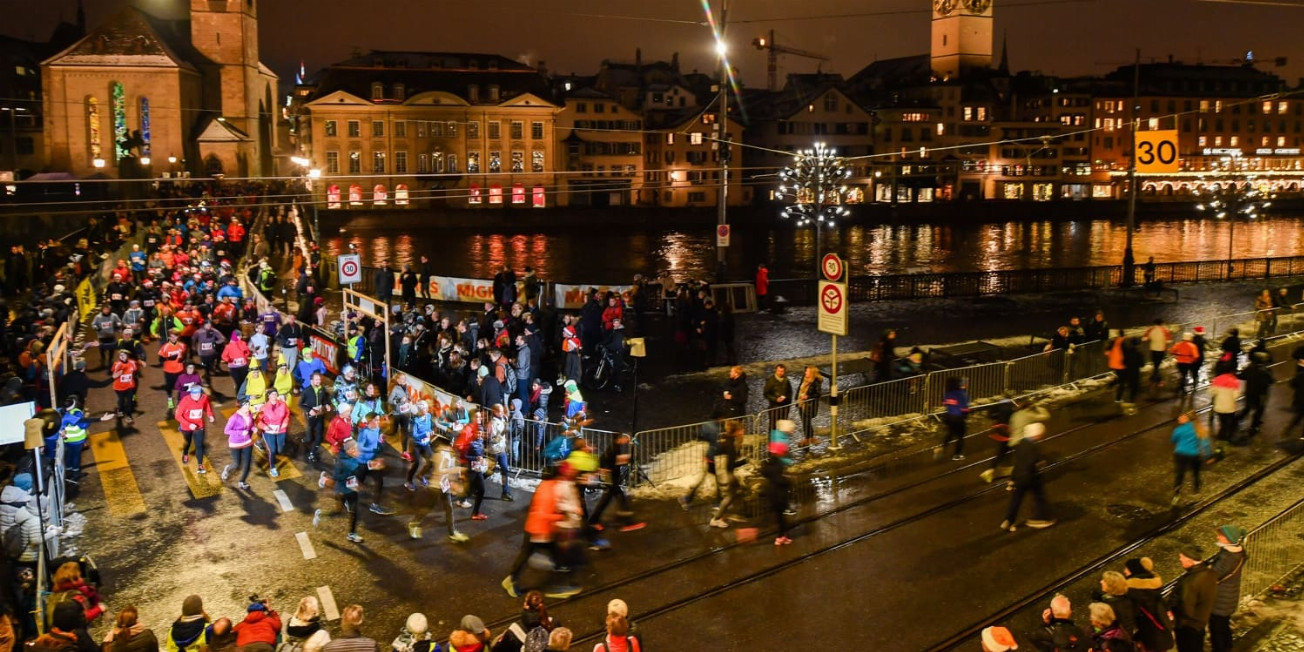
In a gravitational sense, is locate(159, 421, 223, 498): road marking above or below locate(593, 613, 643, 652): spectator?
below

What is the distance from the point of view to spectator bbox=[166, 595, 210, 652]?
7.84 m

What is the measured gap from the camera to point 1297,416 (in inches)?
Result: 621

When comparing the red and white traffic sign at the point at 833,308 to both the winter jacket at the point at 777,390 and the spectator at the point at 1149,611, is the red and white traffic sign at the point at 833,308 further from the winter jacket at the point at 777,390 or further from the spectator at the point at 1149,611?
the spectator at the point at 1149,611

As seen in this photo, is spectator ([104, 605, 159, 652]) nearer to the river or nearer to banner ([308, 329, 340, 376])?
banner ([308, 329, 340, 376])

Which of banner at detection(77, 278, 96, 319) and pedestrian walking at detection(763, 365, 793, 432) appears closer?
pedestrian walking at detection(763, 365, 793, 432)

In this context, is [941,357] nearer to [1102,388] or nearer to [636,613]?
[1102,388]

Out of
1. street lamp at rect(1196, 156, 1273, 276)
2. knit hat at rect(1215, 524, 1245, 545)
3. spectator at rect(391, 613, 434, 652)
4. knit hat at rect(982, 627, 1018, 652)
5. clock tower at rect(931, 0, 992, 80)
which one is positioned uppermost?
clock tower at rect(931, 0, 992, 80)

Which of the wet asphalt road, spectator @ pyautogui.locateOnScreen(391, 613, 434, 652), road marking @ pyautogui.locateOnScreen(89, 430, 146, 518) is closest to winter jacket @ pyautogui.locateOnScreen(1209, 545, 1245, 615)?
the wet asphalt road

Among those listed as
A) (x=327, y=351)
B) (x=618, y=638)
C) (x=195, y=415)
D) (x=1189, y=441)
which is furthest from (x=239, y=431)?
(x=1189, y=441)

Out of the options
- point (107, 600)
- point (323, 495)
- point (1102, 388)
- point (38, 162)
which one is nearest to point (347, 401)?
point (323, 495)

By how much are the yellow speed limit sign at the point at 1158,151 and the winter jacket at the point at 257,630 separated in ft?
68.4

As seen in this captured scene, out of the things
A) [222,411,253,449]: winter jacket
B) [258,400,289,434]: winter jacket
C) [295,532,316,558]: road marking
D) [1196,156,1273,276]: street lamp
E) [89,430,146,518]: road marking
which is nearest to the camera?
[295,532,316,558]: road marking

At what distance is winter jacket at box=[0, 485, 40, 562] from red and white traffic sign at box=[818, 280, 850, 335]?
1065cm

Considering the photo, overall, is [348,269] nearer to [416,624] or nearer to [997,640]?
[416,624]
